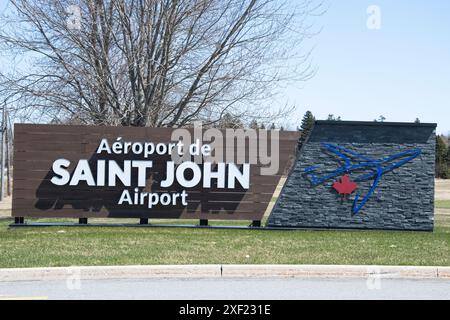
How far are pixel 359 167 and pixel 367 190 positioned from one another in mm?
570

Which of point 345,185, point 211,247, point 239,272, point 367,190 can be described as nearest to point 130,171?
point 211,247

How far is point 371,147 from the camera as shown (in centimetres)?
1499

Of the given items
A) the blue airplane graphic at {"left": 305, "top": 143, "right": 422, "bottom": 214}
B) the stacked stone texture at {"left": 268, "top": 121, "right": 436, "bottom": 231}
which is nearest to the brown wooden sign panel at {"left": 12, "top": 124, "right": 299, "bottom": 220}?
Result: the stacked stone texture at {"left": 268, "top": 121, "right": 436, "bottom": 231}

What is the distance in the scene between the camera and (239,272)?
914 cm

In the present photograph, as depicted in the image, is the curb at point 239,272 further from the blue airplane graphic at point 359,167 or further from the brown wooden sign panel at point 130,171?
the brown wooden sign panel at point 130,171

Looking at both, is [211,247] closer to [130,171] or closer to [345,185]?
[130,171]

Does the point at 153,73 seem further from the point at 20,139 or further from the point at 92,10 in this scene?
the point at 20,139

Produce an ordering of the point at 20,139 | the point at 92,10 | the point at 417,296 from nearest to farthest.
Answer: the point at 417,296 < the point at 20,139 < the point at 92,10

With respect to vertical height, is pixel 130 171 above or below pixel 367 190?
above

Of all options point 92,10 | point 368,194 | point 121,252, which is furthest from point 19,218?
point 368,194

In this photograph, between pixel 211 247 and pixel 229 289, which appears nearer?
pixel 229 289

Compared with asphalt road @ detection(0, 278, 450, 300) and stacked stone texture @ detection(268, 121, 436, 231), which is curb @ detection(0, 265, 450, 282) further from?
stacked stone texture @ detection(268, 121, 436, 231)

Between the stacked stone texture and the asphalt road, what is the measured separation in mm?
5991
